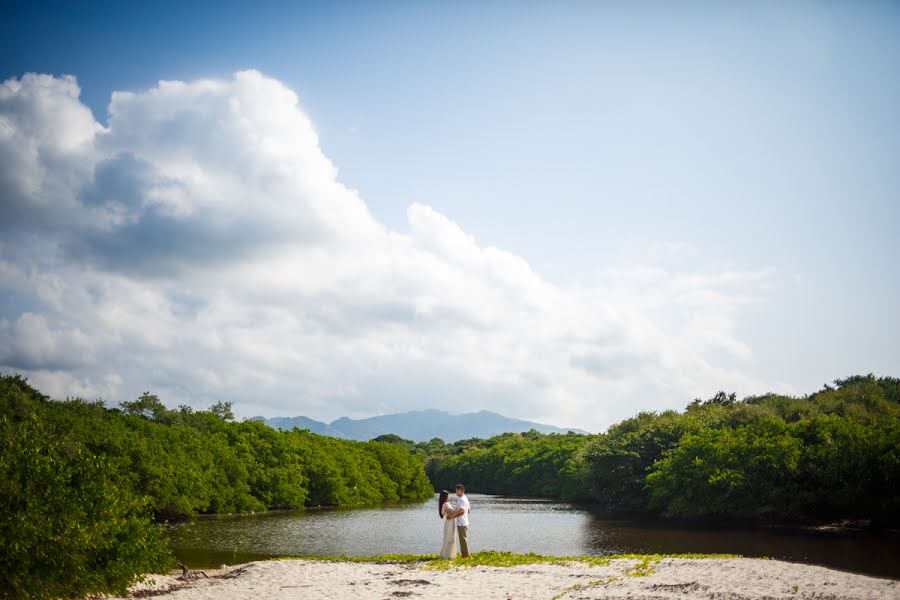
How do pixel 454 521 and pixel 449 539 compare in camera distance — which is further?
pixel 449 539

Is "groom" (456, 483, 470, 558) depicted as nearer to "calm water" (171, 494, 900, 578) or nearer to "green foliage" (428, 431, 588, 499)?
"calm water" (171, 494, 900, 578)

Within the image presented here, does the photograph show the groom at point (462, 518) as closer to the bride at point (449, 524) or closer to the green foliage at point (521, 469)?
the bride at point (449, 524)

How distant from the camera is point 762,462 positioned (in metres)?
45.5

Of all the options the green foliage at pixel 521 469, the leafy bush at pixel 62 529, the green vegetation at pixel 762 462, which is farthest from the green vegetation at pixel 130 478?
the green vegetation at pixel 762 462

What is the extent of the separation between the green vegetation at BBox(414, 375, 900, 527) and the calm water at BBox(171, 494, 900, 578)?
12.2 feet

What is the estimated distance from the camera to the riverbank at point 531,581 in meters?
16.3

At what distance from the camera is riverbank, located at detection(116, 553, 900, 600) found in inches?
643

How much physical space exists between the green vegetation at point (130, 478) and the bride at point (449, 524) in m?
9.61

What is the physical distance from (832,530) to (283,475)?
2239 inches

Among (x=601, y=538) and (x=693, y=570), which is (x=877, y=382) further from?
(x=693, y=570)

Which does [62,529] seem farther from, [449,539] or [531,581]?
[531,581]

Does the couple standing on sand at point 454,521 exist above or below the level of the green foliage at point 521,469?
above

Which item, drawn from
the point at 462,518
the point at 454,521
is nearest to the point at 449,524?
the point at 454,521

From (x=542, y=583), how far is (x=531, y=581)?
1.49ft
